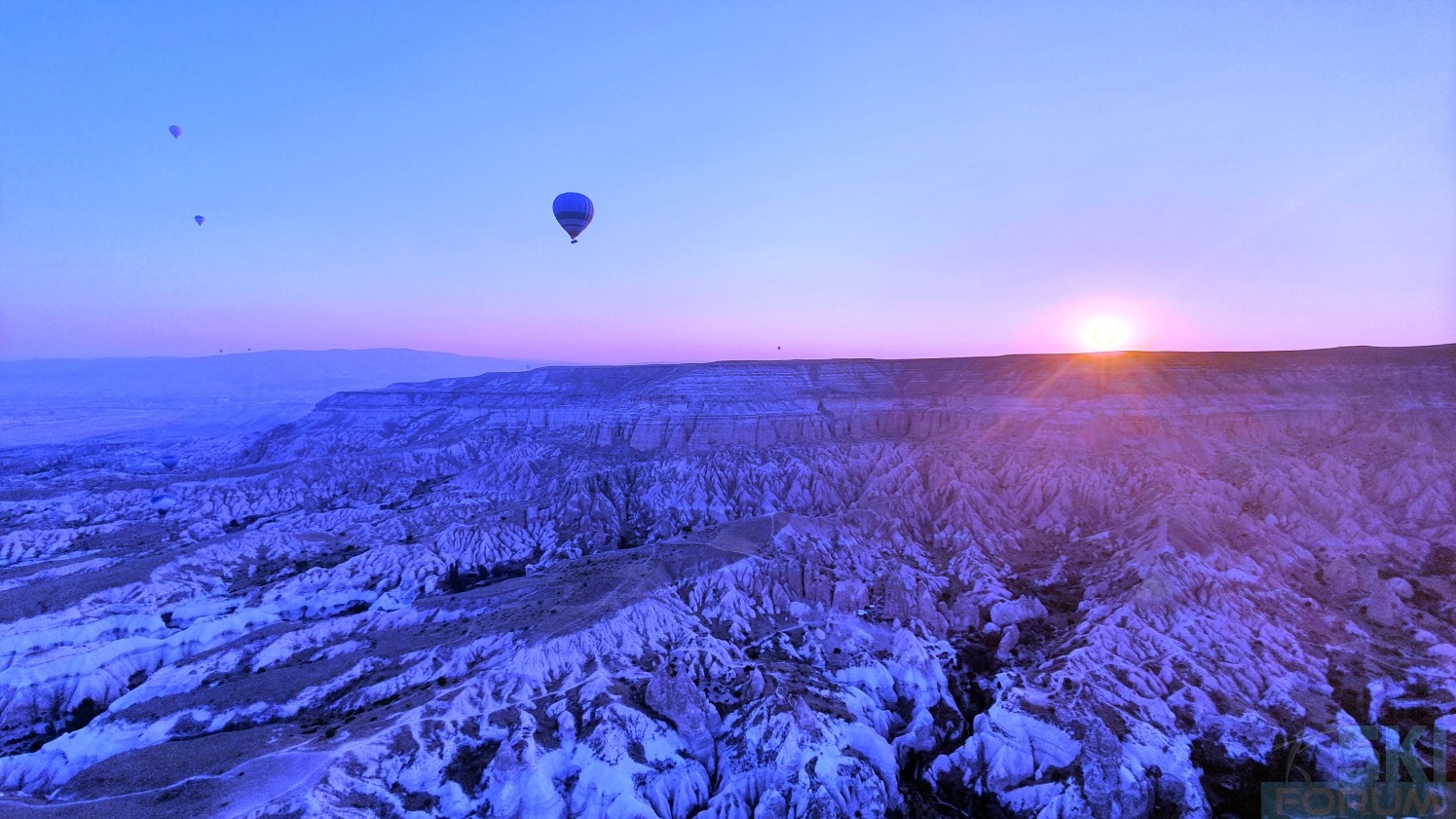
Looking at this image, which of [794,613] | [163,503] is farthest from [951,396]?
[163,503]

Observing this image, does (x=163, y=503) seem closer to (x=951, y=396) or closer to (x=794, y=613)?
(x=794, y=613)

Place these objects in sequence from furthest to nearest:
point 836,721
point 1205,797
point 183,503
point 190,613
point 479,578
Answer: point 183,503, point 479,578, point 190,613, point 836,721, point 1205,797

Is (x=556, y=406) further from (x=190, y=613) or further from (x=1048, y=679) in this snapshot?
(x=1048, y=679)

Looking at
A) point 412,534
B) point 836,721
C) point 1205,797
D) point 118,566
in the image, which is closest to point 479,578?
point 412,534

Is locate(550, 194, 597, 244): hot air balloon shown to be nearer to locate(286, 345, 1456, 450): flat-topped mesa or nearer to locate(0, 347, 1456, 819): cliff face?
locate(0, 347, 1456, 819): cliff face

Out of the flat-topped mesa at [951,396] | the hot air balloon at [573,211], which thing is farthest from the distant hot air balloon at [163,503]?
the hot air balloon at [573,211]
